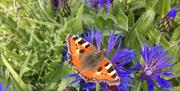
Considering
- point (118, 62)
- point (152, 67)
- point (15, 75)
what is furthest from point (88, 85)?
point (15, 75)

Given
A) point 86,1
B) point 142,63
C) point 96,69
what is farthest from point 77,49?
point 86,1

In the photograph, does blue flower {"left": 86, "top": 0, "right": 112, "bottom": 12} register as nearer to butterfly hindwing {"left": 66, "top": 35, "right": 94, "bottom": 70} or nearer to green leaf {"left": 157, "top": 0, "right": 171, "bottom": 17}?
green leaf {"left": 157, "top": 0, "right": 171, "bottom": 17}

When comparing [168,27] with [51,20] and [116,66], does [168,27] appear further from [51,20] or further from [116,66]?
[51,20]

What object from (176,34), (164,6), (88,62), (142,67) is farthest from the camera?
(164,6)

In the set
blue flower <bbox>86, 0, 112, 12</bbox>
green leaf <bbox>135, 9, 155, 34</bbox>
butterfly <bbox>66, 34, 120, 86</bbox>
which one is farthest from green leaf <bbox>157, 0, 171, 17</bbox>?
butterfly <bbox>66, 34, 120, 86</bbox>

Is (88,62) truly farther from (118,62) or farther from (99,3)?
(99,3)

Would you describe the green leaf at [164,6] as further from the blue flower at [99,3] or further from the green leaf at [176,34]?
the blue flower at [99,3]

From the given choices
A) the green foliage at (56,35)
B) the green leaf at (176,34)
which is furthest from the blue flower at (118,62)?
the green leaf at (176,34)
